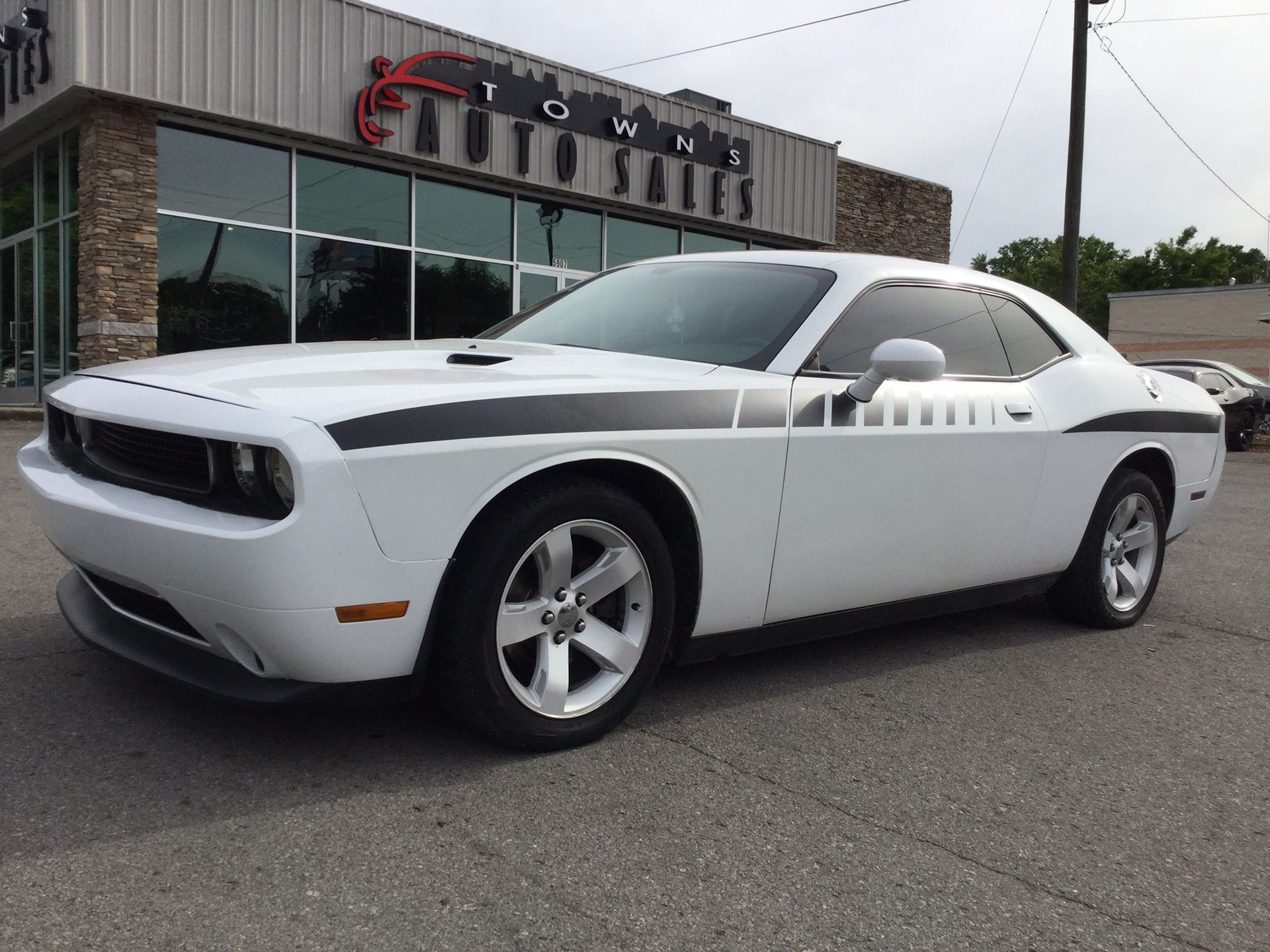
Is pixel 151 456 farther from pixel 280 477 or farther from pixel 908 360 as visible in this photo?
pixel 908 360

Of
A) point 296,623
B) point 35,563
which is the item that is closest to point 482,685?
point 296,623

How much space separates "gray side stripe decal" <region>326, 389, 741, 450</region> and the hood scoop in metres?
0.39

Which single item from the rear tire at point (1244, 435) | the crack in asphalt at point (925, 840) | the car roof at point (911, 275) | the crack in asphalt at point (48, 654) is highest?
the car roof at point (911, 275)

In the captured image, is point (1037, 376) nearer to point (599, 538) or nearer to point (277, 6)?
point (599, 538)

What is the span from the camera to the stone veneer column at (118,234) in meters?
12.1

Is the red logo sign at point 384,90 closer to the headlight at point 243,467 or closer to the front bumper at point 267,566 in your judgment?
the front bumper at point 267,566

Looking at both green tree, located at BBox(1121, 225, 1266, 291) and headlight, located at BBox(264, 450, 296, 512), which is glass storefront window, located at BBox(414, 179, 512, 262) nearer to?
headlight, located at BBox(264, 450, 296, 512)

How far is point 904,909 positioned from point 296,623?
1.38 meters

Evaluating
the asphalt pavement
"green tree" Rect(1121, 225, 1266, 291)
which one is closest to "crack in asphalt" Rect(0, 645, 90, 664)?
the asphalt pavement

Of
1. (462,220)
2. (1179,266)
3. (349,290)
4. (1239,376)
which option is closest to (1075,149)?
(1239,376)

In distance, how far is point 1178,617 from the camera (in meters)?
4.97

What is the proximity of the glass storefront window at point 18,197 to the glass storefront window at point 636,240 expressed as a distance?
7.69 metres

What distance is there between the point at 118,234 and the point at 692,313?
10.5 metres

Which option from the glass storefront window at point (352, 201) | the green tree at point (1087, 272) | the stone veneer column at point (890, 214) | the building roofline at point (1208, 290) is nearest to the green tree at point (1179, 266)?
the green tree at point (1087, 272)
